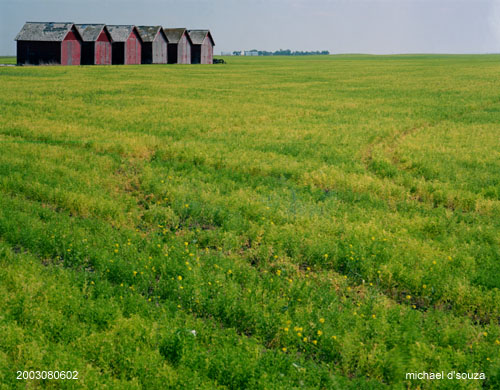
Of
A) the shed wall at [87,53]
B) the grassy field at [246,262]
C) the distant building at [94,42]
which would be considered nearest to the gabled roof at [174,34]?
the distant building at [94,42]

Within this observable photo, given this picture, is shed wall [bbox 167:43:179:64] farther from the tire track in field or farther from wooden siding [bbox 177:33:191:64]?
the tire track in field

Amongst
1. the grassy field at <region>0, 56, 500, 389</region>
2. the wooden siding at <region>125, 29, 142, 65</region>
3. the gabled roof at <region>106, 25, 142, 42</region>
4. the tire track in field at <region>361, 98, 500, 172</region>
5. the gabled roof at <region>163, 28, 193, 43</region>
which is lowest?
the grassy field at <region>0, 56, 500, 389</region>

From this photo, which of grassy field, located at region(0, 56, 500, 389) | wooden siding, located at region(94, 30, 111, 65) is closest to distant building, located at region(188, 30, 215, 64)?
wooden siding, located at region(94, 30, 111, 65)

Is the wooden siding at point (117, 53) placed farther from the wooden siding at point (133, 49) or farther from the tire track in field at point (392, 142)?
the tire track in field at point (392, 142)

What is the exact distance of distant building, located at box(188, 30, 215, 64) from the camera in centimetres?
8894

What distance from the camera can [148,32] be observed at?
8025 centimetres

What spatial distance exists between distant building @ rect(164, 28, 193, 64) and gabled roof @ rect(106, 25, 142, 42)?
955cm

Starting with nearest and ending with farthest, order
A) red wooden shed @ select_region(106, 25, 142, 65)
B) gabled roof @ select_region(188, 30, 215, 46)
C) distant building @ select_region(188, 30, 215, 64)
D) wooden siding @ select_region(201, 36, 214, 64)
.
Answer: red wooden shed @ select_region(106, 25, 142, 65) → gabled roof @ select_region(188, 30, 215, 46) → distant building @ select_region(188, 30, 215, 64) → wooden siding @ select_region(201, 36, 214, 64)

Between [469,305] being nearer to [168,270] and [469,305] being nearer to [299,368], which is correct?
[299,368]

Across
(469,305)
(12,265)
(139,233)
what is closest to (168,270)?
(139,233)

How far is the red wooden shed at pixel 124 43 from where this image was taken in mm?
75250

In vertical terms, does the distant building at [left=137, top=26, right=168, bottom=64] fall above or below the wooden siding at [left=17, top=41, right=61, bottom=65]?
above

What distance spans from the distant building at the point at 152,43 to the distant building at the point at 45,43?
1476 cm

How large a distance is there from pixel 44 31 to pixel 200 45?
30471 millimetres
